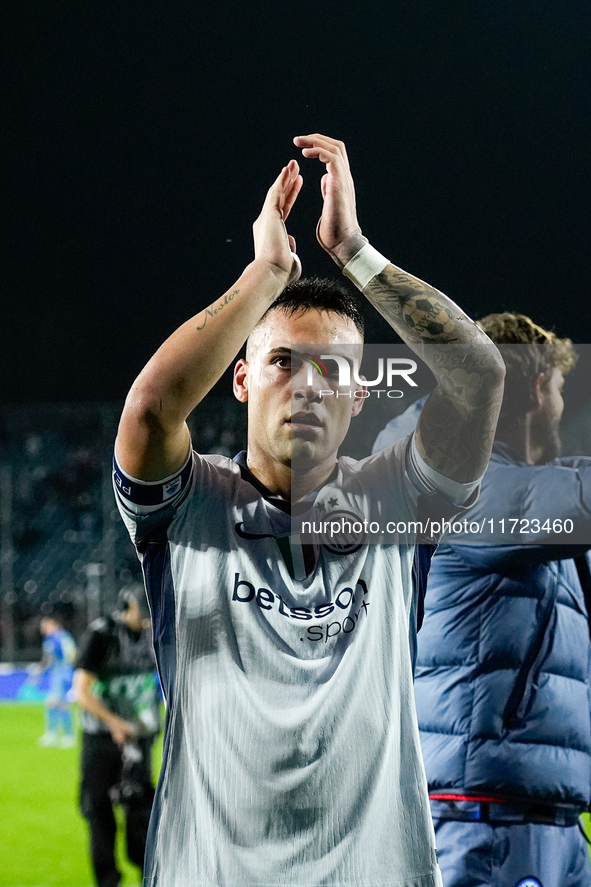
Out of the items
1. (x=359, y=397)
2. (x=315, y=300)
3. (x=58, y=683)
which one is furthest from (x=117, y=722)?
(x=58, y=683)

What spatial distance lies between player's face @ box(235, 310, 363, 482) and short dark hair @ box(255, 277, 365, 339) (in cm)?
1

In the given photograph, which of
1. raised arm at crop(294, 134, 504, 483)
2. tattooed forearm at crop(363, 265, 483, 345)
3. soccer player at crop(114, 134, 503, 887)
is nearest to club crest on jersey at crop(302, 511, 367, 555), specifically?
soccer player at crop(114, 134, 503, 887)

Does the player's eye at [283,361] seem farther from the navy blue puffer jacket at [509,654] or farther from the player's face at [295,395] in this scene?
the navy blue puffer jacket at [509,654]

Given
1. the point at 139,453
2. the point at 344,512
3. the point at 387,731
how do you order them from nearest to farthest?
the point at 139,453 < the point at 387,731 < the point at 344,512

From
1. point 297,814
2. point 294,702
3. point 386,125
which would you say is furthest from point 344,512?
point 386,125

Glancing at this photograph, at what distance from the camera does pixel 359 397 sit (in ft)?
4.65

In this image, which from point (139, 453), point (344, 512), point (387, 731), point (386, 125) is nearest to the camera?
point (139, 453)

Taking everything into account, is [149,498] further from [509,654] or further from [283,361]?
[509,654]

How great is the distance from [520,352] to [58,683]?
5.45m

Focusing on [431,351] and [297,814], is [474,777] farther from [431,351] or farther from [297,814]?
[431,351]

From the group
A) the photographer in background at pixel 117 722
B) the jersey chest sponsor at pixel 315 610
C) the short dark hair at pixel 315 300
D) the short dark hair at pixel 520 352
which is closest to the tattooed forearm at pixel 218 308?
the short dark hair at pixel 315 300

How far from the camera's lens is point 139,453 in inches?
43.5

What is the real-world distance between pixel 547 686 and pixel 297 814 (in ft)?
1.72

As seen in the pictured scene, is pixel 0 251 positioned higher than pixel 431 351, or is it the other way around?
pixel 0 251
